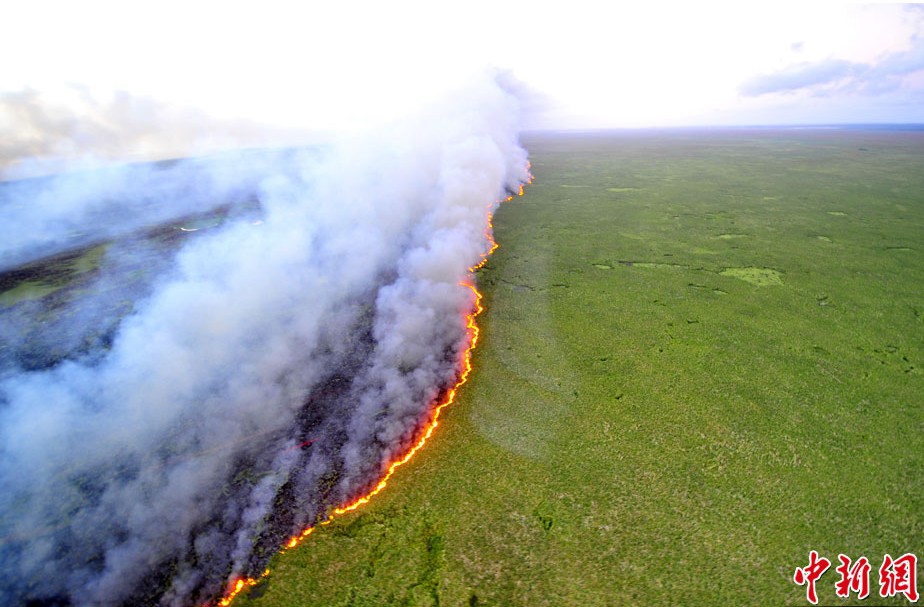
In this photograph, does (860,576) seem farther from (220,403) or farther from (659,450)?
(220,403)

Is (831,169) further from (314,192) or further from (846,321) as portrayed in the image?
(314,192)

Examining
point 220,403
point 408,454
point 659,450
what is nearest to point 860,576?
point 659,450

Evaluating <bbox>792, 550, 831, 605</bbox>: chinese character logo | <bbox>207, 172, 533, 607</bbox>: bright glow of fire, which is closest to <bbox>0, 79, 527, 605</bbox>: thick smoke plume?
<bbox>207, 172, 533, 607</bbox>: bright glow of fire

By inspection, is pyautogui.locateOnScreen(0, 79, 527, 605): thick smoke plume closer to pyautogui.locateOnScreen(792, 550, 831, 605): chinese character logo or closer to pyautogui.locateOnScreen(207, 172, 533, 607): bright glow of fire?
pyautogui.locateOnScreen(207, 172, 533, 607): bright glow of fire

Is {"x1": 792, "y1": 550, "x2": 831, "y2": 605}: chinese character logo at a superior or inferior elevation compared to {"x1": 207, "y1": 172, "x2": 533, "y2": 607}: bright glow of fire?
superior

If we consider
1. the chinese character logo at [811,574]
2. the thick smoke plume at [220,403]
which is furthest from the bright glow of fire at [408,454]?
the chinese character logo at [811,574]

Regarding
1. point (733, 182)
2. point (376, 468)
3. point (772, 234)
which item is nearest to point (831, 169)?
point (733, 182)

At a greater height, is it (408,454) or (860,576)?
(860,576)
